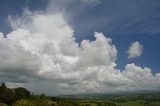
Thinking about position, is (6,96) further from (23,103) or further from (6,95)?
(23,103)

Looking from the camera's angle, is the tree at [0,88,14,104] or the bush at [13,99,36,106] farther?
the tree at [0,88,14,104]

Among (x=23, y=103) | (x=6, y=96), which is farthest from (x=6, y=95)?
(x=23, y=103)

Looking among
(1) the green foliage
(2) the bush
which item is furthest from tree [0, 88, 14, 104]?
→ (2) the bush

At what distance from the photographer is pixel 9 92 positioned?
131625 mm

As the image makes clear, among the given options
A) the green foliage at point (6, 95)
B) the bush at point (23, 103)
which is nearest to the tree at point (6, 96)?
the green foliage at point (6, 95)

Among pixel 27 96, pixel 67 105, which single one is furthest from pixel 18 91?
pixel 67 105

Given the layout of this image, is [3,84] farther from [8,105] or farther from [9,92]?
[8,105]

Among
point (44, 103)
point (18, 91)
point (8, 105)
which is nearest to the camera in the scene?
point (8, 105)

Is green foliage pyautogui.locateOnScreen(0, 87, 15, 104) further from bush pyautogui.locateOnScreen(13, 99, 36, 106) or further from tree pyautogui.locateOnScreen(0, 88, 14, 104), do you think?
bush pyautogui.locateOnScreen(13, 99, 36, 106)

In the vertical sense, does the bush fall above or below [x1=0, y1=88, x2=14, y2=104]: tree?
below

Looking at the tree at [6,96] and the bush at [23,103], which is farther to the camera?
the tree at [6,96]

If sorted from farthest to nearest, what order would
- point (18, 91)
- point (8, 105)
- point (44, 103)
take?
point (18, 91)
point (44, 103)
point (8, 105)

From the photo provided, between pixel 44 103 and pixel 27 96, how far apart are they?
14.6 meters

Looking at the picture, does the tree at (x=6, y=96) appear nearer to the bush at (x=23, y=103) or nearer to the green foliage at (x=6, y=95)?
the green foliage at (x=6, y=95)
